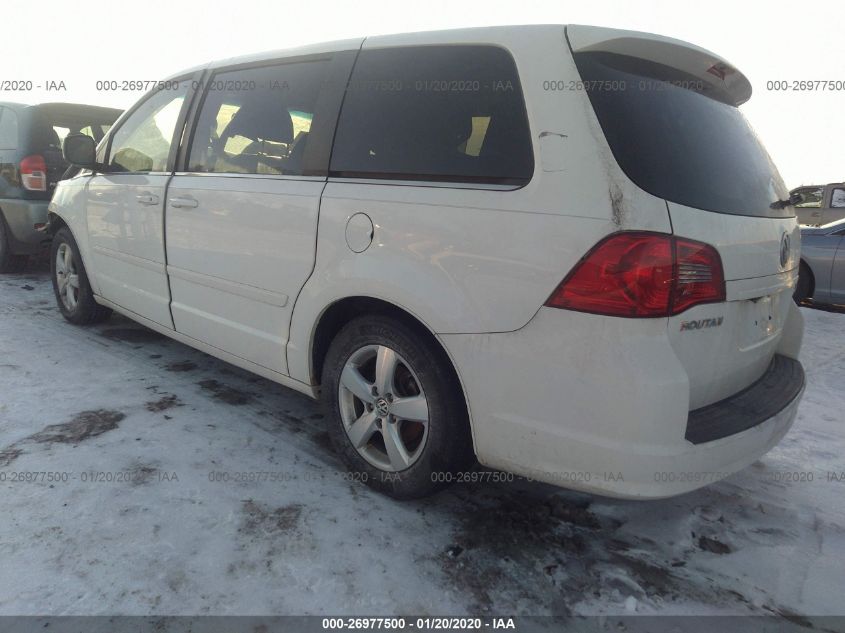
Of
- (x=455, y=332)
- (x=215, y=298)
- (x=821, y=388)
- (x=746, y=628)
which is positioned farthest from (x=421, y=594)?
(x=821, y=388)

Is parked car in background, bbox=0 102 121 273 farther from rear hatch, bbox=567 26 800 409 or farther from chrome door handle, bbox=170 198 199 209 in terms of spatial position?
rear hatch, bbox=567 26 800 409

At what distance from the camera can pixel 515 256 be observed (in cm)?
184

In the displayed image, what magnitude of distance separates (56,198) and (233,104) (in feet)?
7.59

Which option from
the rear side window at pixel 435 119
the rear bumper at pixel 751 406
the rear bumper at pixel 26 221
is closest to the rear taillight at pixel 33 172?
the rear bumper at pixel 26 221

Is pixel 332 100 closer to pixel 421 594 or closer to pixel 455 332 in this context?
pixel 455 332

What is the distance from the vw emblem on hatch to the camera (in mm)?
2186

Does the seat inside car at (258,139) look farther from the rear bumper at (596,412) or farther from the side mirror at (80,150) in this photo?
the side mirror at (80,150)

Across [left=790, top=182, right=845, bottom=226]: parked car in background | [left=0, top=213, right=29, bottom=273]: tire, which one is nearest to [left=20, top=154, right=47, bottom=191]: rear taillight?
[left=0, top=213, right=29, bottom=273]: tire

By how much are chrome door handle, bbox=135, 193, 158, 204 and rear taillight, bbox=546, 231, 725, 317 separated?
255cm

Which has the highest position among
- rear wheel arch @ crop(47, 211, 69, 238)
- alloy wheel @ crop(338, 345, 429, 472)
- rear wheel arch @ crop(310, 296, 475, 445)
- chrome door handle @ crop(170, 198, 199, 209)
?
chrome door handle @ crop(170, 198, 199, 209)

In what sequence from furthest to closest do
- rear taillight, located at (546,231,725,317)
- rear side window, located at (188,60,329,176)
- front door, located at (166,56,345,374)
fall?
rear side window, located at (188,60,329,176) < front door, located at (166,56,345,374) < rear taillight, located at (546,231,725,317)

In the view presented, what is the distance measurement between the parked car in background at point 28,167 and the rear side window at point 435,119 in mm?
4514

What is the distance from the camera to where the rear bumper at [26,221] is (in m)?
5.74

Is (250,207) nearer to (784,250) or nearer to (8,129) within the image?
(784,250)
